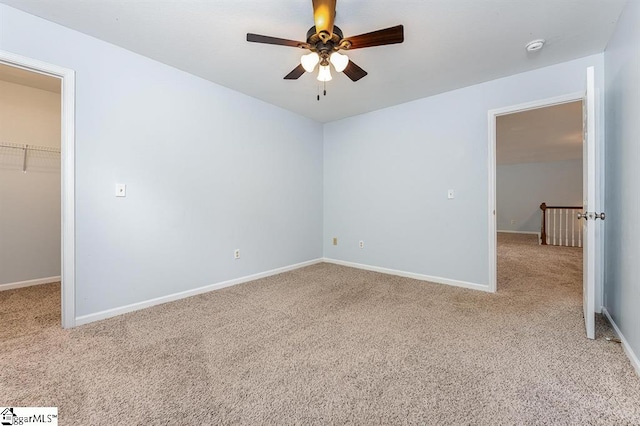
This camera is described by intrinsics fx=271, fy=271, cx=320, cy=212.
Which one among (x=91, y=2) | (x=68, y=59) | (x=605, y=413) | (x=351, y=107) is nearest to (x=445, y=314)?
(x=605, y=413)

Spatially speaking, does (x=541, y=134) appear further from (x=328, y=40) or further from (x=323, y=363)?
(x=323, y=363)

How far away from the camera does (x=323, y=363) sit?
1.63 meters

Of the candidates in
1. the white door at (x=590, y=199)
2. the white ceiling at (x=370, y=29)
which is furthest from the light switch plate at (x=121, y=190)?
the white door at (x=590, y=199)

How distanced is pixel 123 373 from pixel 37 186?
3.10 meters

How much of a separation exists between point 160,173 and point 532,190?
9913mm

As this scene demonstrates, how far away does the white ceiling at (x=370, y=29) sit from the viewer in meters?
1.84

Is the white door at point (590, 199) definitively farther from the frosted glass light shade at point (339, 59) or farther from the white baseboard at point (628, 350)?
the frosted glass light shade at point (339, 59)

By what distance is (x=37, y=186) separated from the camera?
3252 mm

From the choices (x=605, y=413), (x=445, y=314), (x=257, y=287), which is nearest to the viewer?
(x=605, y=413)

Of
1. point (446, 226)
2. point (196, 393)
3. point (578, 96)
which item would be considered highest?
point (578, 96)

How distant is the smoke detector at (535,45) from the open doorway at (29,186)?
4.69 m

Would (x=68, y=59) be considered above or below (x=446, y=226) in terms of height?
above

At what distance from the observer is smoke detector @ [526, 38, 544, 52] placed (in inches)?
87.6

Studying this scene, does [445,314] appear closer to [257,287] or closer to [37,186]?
[257,287]
